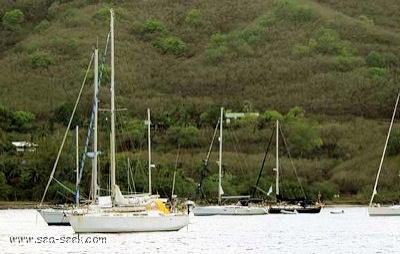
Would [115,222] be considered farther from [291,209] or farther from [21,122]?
[21,122]

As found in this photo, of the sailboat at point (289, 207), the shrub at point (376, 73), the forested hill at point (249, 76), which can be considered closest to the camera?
the sailboat at point (289, 207)

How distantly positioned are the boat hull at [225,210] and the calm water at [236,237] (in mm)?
7348

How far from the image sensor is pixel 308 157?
152m

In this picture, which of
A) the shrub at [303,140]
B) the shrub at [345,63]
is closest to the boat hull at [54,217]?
the shrub at [303,140]

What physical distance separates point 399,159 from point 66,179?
38.3 meters

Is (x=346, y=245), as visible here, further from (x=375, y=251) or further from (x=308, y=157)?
(x=308, y=157)

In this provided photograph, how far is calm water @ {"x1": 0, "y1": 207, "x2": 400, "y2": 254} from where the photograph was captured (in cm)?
6291

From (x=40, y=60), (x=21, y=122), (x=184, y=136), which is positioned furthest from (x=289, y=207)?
(x=40, y=60)

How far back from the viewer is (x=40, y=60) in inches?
7470

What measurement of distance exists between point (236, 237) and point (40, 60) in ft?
391

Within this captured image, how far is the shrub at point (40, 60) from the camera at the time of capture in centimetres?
18925

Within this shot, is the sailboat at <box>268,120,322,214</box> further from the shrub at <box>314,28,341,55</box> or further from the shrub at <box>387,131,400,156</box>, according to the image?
the shrub at <box>314,28,341,55</box>

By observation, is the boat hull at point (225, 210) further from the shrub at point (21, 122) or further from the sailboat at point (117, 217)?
the shrub at point (21, 122)

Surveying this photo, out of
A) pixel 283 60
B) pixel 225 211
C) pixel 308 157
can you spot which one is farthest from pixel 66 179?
pixel 283 60
